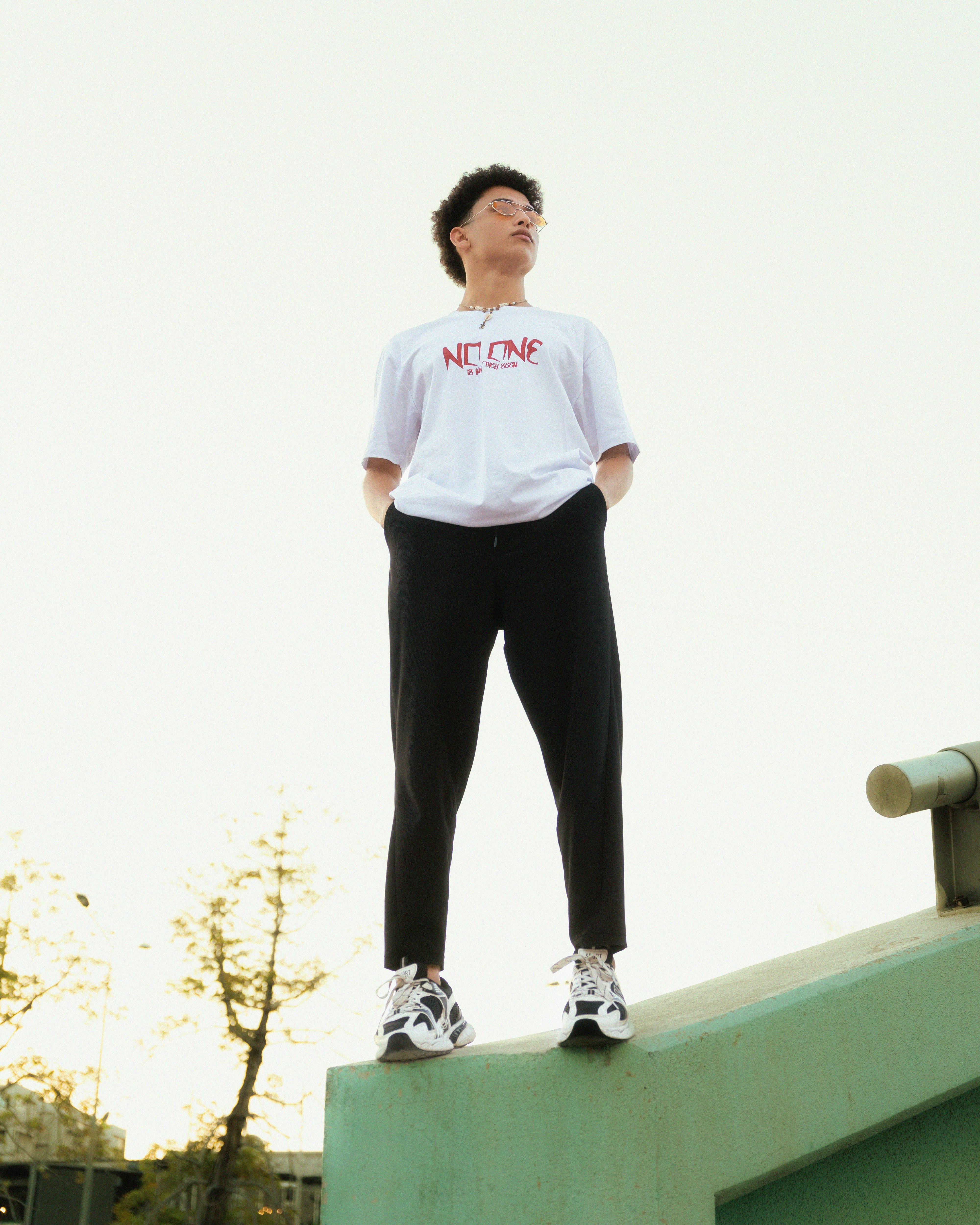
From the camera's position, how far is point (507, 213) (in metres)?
3.00

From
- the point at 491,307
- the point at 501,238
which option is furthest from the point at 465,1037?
the point at 501,238

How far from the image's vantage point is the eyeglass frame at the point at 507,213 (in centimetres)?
301

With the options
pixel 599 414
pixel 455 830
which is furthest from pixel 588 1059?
pixel 599 414

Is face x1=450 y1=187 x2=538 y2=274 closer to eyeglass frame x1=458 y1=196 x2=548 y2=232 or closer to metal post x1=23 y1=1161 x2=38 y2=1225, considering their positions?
eyeglass frame x1=458 y1=196 x2=548 y2=232

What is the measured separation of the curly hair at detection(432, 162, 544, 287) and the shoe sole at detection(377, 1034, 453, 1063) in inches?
84.8

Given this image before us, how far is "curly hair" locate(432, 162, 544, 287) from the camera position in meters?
3.16

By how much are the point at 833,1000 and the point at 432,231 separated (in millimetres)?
2425

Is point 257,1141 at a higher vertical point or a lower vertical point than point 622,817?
lower

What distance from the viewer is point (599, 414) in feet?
9.30

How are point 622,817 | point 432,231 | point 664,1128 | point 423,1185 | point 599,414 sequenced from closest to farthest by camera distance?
point 664,1128 → point 423,1185 → point 622,817 → point 599,414 → point 432,231

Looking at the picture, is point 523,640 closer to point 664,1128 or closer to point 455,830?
point 455,830

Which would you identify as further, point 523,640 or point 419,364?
point 419,364

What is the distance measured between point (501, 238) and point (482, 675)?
1238 millimetres

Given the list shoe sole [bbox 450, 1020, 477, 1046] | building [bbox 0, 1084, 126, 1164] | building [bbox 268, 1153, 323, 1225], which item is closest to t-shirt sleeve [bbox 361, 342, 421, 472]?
shoe sole [bbox 450, 1020, 477, 1046]
